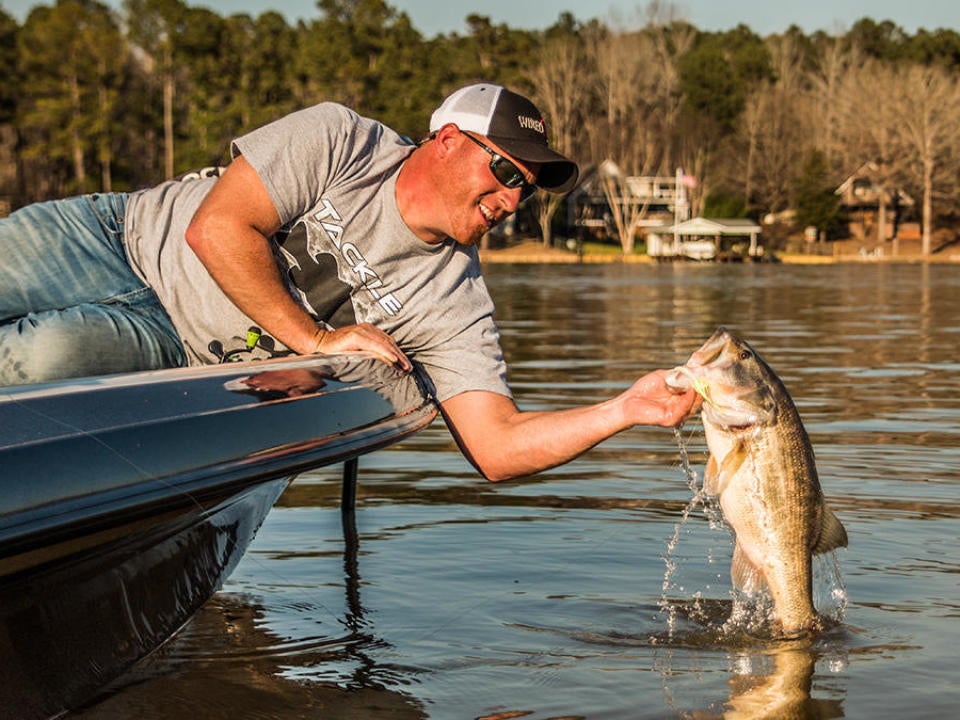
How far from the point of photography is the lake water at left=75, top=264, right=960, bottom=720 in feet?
15.6

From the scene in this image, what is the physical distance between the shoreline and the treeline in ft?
9.59

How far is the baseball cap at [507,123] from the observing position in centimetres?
496

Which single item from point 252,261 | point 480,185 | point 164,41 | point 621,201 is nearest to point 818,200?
point 621,201

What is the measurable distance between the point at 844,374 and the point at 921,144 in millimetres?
83795

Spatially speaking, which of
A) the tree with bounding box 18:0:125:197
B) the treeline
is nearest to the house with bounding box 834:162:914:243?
the treeline

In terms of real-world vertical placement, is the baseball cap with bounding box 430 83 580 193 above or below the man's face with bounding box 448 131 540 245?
above

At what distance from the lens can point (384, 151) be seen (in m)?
5.21

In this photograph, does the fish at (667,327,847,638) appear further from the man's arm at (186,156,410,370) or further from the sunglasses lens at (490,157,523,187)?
the man's arm at (186,156,410,370)

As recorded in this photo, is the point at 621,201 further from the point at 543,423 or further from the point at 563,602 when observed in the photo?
the point at 543,423

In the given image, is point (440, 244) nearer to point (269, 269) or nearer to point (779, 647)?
point (269, 269)

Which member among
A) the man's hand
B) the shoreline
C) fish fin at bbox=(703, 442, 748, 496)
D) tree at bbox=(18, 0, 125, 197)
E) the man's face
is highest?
tree at bbox=(18, 0, 125, 197)

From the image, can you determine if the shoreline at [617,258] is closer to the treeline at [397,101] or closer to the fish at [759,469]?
the treeline at [397,101]

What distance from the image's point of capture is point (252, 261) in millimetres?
4828

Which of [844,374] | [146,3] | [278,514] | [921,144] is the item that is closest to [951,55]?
[921,144]
